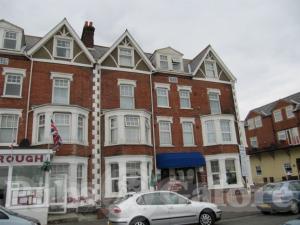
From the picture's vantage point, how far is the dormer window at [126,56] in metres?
22.2

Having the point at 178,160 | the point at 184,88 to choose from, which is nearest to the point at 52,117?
the point at 178,160

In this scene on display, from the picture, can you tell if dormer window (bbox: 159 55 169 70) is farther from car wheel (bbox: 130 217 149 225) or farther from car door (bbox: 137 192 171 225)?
car wheel (bbox: 130 217 149 225)

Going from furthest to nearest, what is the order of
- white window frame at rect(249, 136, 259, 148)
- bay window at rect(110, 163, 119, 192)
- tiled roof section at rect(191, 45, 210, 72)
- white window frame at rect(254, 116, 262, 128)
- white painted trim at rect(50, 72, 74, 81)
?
white window frame at rect(249, 136, 259, 148)
white window frame at rect(254, 116, 262, 128)
tiled roof section at rect(191, 45, 210, 72)
white painted trim at rect(50, 72, 74, 81)
bay window at rect(110, 163, 119, 192)

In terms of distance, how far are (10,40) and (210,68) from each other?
1716cm

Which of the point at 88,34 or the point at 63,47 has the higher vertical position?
the point at 88,34

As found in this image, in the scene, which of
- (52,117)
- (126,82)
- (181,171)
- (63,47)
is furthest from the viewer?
(181,171)

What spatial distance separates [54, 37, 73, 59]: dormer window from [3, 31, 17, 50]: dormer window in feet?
9.23

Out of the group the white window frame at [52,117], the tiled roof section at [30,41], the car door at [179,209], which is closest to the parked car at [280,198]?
the car door at [179,209]

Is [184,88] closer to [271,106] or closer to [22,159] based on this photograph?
[22,159]

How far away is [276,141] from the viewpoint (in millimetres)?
38062

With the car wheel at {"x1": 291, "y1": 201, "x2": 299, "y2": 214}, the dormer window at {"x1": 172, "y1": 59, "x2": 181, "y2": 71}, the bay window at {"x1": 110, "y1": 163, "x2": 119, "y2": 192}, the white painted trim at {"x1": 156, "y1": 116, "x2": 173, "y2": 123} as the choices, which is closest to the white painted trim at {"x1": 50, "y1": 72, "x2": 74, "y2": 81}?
the bay window at {"x1": 110, "y1": 163, "x2": 119, "y2": 192}

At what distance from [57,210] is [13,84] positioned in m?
9.04

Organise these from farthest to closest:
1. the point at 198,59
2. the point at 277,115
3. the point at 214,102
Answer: the point at 277,115, the point at 198,59, the point at 214,102

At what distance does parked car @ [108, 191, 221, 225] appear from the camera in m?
9.95
